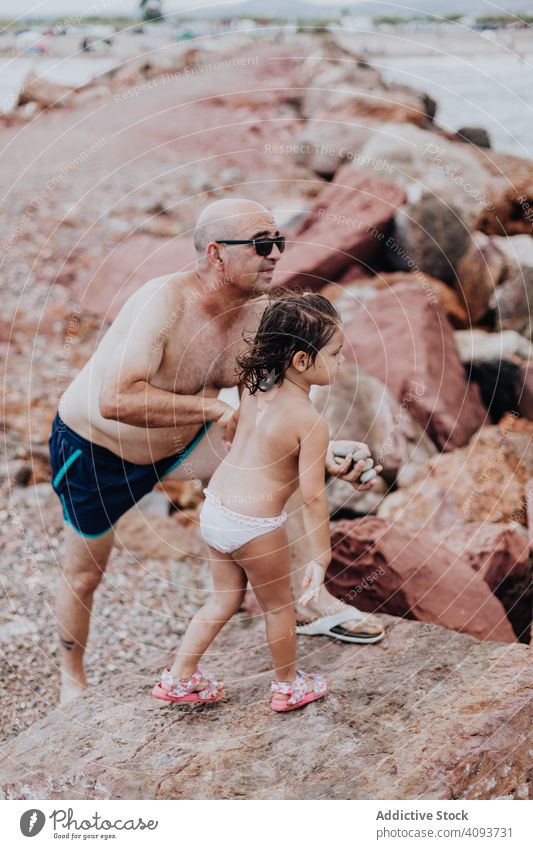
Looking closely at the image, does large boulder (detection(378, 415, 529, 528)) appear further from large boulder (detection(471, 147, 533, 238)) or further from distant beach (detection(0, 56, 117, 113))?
distant beach (detection(0, 56, 117, 113))

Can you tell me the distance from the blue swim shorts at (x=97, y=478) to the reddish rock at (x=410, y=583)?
0.63 meters

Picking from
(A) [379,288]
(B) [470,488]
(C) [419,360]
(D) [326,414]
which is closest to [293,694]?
(D) [326,414]

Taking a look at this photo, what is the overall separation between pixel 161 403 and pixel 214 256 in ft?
1.16

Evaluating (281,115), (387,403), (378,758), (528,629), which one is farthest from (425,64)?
(378,758)

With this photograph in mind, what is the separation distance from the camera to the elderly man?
6.48 feet

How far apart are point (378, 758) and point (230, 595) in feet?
1.55

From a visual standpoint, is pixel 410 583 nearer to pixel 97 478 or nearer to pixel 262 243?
pixel 97 478

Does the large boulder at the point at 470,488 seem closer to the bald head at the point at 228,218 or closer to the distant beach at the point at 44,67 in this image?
the bald head at the point at 228,218

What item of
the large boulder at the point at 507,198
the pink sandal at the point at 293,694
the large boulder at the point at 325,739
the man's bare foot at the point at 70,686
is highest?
the large boulder at the point at 507,198

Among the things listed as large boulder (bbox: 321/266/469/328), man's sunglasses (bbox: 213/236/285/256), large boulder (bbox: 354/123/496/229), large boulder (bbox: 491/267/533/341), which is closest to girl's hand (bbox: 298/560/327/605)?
man's sunglasses (bbox: 213/236/285/256)

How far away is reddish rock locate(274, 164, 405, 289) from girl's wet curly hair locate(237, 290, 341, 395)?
6.79 feet

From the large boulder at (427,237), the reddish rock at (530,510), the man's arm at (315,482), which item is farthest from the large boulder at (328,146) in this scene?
the man's arm at (315,482)

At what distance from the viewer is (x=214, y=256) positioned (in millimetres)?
1975

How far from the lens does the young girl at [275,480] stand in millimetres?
1806
